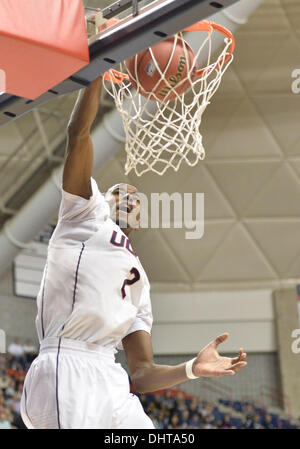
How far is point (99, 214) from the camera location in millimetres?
3475

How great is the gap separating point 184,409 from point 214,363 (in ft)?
34.8

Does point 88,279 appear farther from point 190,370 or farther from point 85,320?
point 190,370

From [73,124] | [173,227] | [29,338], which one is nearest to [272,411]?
[173,227]

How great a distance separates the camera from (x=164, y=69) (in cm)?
364

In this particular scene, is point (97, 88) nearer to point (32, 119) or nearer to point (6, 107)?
point (6, 107)

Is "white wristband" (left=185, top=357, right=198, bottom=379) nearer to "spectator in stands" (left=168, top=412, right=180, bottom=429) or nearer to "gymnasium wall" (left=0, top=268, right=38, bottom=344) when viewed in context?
"spectator in stands" (left=168, top=412, right=180, bottom=429)

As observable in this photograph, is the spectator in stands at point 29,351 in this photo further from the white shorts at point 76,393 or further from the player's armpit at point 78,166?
the player's armpit at point 78,166

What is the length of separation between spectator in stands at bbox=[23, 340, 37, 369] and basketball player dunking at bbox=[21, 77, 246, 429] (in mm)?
9899

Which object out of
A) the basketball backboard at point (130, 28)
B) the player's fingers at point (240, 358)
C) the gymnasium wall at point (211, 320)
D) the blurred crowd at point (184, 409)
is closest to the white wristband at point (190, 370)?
the player's fingers at point (240, 358)

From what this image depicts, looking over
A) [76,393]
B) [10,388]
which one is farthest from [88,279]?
[10,388]

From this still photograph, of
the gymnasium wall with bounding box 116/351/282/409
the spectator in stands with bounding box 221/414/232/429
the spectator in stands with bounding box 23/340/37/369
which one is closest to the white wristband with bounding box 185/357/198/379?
the spectator in stands with bounding box 23/340/37/369

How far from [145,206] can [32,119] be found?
8.58ft

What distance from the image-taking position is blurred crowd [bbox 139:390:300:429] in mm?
13188

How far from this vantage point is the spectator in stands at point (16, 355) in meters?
12.8
